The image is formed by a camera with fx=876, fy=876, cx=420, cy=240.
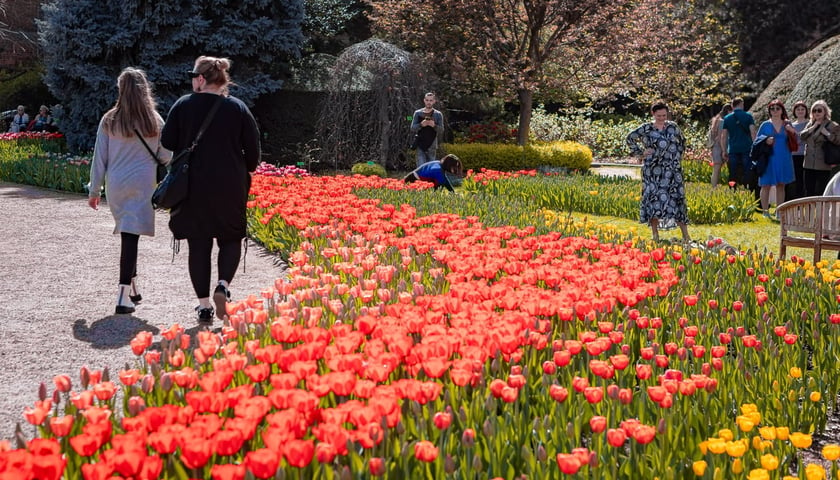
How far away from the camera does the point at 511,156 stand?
19.7 m

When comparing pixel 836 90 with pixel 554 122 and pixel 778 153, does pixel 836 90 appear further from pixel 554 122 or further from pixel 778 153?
pixel 554 122

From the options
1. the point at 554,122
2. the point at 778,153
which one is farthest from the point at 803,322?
the point at 554,122

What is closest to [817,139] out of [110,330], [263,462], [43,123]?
[110,330]

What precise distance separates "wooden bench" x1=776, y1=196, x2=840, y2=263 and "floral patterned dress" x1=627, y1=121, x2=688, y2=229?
73.6 inches

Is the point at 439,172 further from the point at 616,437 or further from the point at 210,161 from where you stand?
the point at 616,437

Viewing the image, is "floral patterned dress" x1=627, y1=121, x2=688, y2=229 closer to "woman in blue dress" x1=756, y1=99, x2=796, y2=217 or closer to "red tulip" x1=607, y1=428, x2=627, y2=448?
"woman in blue dress" x1=756, y1=99, x2=796, y2=217

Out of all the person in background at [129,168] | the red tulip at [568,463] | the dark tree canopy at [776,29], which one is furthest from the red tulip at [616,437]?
the dark tree canopy at [776,29]

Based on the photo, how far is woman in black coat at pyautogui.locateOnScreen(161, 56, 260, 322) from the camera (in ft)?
18.1

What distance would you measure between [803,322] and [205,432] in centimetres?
321

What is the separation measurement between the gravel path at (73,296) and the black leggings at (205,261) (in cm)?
28

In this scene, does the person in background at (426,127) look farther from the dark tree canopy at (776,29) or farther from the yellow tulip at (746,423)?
the dark tree canopy at (776,29)

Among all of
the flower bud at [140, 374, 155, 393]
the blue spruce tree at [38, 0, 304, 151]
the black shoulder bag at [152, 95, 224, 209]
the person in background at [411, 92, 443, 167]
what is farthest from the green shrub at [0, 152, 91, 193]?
the flower bud at [140, 374, 155, 393]

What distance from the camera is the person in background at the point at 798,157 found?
12.0 meters

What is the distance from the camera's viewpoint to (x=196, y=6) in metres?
18.9
